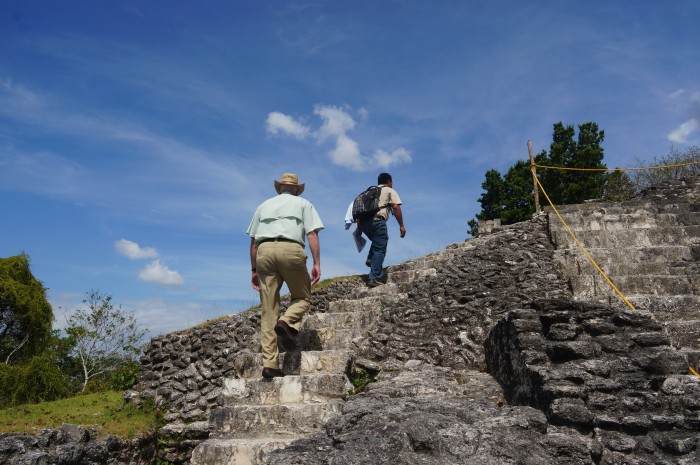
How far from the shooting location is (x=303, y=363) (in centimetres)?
530

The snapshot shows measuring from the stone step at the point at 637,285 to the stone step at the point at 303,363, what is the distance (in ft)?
13.2

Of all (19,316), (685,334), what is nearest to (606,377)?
(685,334)

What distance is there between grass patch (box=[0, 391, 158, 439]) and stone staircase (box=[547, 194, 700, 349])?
17.0 feet

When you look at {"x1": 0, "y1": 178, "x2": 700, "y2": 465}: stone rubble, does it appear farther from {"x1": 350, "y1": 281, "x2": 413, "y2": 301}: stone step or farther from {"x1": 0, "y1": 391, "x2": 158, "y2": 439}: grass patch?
{"x1": 0, "y1": 391, "x2": 158, "y2": 439}: grass patch

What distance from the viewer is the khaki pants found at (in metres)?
5.05

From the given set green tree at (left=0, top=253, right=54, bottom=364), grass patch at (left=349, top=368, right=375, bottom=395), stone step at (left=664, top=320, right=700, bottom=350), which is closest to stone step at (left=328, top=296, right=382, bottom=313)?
grass patch at (left=349, top=368, right=375, bottom=395)

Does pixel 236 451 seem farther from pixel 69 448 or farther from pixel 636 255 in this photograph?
pixel 636 255

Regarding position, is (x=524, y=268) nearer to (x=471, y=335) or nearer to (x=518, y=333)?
(x=471, y=335)

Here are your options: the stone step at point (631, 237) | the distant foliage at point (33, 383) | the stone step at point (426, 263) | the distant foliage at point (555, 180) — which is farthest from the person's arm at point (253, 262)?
the distant foliage at point (555, 180)

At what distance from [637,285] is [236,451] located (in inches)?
258

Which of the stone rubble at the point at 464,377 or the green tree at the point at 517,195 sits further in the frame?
the green tree at the point at 517,195

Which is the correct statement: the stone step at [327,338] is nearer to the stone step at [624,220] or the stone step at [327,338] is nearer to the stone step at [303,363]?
the stone step at [303,363]

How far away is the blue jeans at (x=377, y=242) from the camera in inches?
350

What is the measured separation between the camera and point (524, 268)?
292 inches
